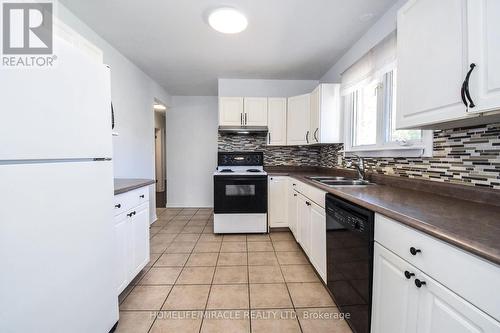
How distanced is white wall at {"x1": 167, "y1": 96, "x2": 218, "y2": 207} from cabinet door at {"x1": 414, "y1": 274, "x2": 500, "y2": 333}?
400 cm

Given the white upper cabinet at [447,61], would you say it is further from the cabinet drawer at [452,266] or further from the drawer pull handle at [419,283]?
the drawer pull handle at [419,283]

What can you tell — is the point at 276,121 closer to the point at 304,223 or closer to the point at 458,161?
the point at 304,223

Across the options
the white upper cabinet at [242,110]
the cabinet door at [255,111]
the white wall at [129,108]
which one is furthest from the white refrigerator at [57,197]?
the cabinet door at [255,111]

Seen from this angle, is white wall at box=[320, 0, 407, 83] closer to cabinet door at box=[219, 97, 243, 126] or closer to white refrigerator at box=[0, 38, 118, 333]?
cabinet door at box=[219, 97, 243, 126]

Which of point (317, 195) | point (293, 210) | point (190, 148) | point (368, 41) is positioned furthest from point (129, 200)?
point (190, 148)

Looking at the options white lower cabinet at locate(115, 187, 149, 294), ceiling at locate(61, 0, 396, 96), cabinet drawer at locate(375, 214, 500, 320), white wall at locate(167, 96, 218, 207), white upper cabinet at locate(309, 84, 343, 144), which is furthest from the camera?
white wall at locate(167, 96, 218, 207)

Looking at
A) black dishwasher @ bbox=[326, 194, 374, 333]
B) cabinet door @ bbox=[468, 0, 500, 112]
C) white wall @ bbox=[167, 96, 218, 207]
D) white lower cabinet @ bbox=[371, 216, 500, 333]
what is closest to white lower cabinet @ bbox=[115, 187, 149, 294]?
black dishwasher @ bbox=[326, 194, 374, 333]

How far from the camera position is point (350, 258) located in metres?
1.32

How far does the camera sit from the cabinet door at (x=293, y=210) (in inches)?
107

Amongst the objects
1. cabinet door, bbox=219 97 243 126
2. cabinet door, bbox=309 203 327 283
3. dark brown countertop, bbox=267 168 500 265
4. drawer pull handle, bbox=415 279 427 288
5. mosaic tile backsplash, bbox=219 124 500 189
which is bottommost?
cabinet door, bbox=309 203 327 283

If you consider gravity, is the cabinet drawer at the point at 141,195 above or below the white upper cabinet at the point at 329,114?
below

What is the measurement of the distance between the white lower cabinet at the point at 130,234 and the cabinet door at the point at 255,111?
6.20 ft

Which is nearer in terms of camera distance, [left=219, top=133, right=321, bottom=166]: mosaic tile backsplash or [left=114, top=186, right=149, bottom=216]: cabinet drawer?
[left=114, top=186, right=149, bottom=216]: cabinet drawer

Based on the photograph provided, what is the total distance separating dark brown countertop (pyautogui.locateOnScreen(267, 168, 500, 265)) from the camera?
25.5 inches
